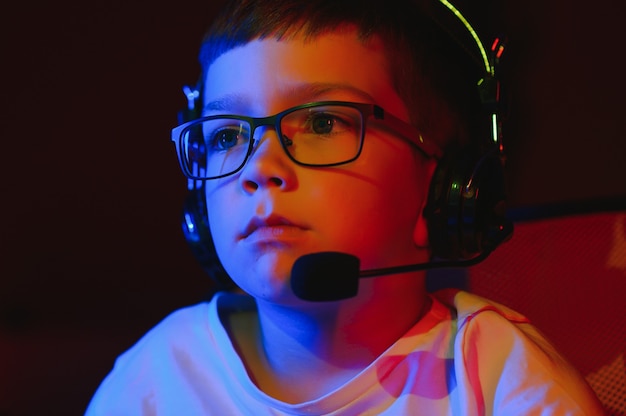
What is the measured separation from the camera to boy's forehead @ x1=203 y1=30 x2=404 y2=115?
86 centimetres

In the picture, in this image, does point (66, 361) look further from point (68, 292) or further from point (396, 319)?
point (396, 319)

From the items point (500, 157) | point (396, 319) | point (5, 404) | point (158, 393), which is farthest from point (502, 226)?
point (5, 404)

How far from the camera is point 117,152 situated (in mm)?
1447

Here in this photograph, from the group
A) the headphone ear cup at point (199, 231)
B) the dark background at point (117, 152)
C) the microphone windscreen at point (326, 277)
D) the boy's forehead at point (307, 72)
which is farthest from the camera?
the dark background at point (117, 152)

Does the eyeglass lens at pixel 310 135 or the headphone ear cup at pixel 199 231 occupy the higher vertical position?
the eyeglass lens at pixel 310 135

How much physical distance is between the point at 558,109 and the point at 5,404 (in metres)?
1.37

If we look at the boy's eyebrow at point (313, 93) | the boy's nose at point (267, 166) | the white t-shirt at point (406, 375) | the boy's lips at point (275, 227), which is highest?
the boy's eyebrow at point (313, 93)

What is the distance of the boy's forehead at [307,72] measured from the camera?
855mm

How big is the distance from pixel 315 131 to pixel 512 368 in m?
0.39

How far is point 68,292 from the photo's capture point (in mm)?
1485

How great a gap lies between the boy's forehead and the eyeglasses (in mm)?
22

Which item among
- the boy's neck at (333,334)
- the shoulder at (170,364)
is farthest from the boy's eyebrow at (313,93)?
the shoulder at (170,364)

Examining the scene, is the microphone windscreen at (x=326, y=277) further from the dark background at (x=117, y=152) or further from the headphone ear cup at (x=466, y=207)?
the dark background at (x=117, y=152)

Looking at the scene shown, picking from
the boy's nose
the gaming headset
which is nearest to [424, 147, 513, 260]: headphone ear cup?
the gaming headset
